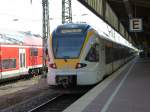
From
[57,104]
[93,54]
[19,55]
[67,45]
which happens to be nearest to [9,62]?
[19,55]

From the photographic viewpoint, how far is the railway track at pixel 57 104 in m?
15.1

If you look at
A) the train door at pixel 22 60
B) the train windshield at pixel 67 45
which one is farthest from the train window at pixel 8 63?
the train windshield at pixel 67 45

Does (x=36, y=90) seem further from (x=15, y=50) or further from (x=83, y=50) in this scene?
(x=15, y=50)

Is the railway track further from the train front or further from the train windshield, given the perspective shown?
the train windshield

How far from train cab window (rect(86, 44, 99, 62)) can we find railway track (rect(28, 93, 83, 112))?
5.82 ft

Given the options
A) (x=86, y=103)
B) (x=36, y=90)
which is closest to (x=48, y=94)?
(x=36, y=90)

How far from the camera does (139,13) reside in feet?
163

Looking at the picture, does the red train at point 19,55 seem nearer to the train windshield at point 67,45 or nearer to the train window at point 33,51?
the train window at point 33,51

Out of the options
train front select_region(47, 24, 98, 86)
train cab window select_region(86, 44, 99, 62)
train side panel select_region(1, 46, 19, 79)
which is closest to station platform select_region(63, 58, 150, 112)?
train front select_region(47, 24, 98, 86)

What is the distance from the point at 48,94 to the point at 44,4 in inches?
554

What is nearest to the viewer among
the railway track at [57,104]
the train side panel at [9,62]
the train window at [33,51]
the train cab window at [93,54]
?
the railway track at [57,104]

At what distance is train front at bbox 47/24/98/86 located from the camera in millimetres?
17547

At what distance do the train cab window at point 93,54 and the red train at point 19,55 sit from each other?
8585 mm

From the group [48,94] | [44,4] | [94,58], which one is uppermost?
[44,4]
